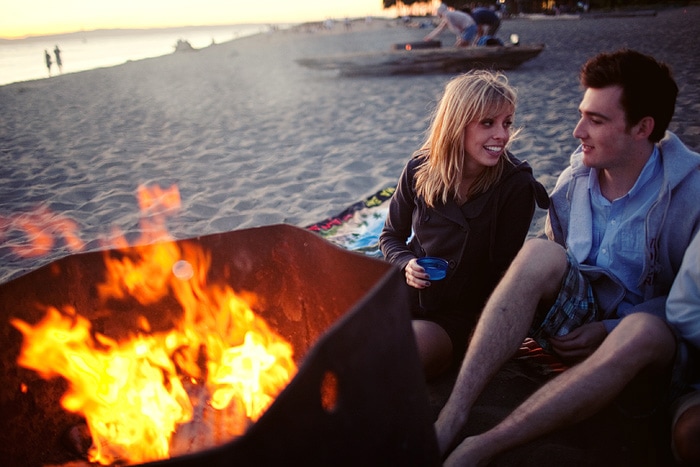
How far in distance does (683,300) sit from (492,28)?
13.8 meters

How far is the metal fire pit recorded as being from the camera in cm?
113

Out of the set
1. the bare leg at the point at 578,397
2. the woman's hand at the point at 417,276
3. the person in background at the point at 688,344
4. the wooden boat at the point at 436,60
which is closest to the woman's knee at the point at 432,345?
the woman's hand at the point at 417,276

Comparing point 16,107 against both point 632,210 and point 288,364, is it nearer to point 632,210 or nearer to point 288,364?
point 288,364

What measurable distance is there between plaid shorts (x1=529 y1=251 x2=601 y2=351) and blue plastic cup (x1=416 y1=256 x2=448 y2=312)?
48cm

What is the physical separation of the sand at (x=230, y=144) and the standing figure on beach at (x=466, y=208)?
1638mm

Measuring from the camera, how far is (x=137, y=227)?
4.27 meters

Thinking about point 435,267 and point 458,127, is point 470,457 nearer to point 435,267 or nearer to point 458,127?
point 435,267

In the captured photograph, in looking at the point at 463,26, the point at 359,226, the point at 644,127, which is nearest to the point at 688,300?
the point at 644,127

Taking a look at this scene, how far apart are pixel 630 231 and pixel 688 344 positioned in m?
0.55

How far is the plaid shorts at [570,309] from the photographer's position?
211 centimetres

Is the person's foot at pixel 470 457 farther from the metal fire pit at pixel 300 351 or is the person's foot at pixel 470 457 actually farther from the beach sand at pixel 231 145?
the beach sand at pixel 231 145

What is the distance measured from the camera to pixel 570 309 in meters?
2.14

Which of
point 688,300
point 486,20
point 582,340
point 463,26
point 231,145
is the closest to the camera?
point 688,300

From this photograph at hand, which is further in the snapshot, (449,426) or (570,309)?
(570,309)
